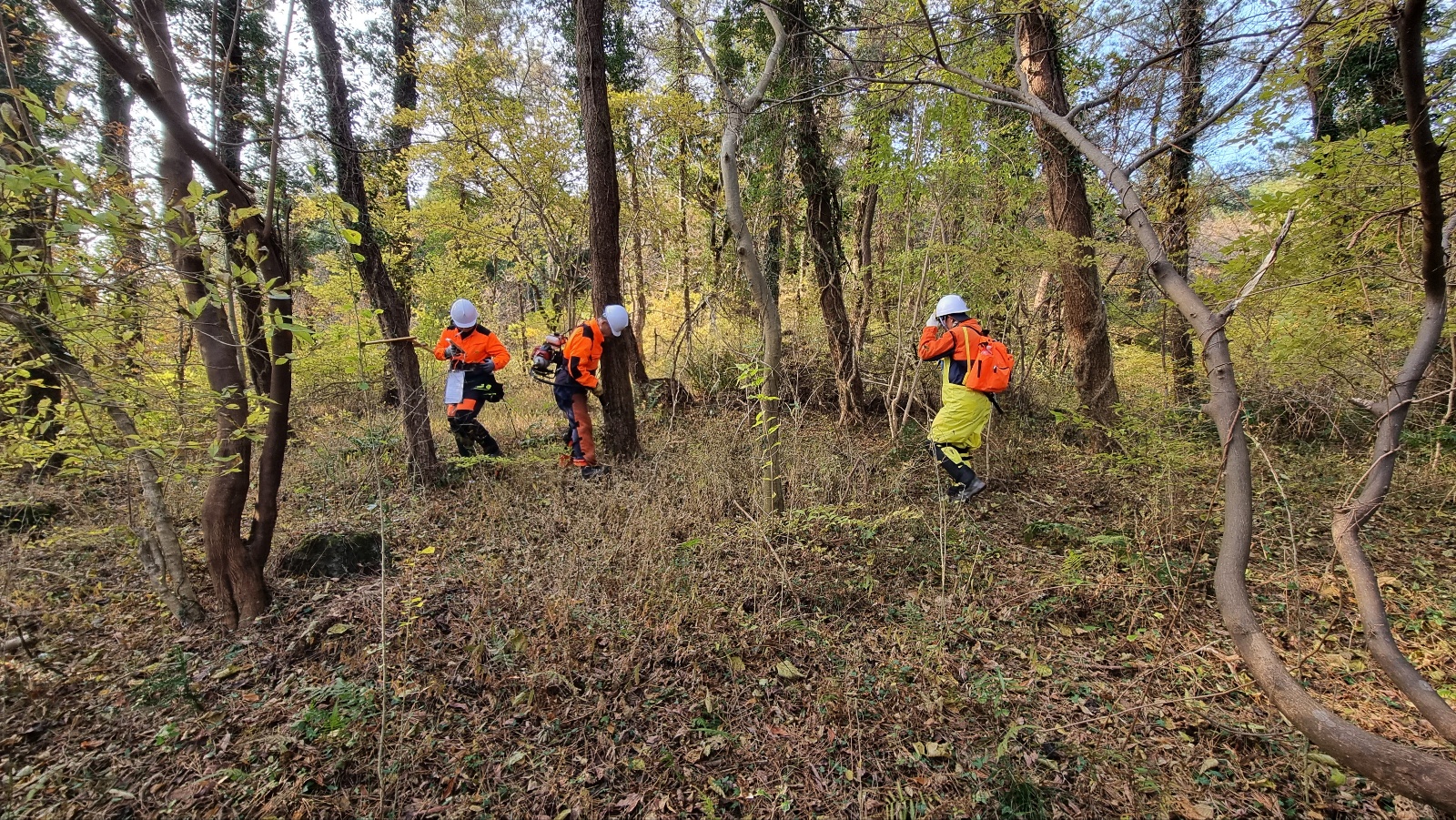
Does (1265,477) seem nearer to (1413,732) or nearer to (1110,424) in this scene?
(1110,424)

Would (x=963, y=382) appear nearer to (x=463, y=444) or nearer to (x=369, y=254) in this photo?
(x=463, y=444)

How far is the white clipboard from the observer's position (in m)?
5.80

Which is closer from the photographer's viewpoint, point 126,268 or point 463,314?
point 126,268

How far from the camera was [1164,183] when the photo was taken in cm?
675

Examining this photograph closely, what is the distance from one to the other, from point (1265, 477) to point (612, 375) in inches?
243

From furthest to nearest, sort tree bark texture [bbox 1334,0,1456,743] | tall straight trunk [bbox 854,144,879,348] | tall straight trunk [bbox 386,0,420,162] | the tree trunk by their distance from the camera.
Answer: tall straight trunk [bbox 386,0,420,162]
tall straight trunk [bbox 854,144,879,348]
the tree trunk
tree bark texture [bbox 1334,0,1456,743]

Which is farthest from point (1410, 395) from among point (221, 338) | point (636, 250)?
point (636, 250)

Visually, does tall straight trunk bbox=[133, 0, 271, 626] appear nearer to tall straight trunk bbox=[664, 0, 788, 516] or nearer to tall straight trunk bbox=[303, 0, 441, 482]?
tall straight trunk bbox=[303, 0, 441, 482]

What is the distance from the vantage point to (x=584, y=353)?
18.2ft

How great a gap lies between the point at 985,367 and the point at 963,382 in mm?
223

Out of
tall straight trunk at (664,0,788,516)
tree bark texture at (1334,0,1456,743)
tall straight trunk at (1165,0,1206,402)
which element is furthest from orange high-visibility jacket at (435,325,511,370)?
tall straight trunk at (1165,0,1206,402)

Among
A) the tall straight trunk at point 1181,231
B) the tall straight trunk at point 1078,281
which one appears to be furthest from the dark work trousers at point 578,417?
the tall straight trunk at point 1181,231

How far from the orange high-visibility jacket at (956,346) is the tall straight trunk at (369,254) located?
4.64 m

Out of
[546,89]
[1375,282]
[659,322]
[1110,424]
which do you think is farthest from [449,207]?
[1375,282]
